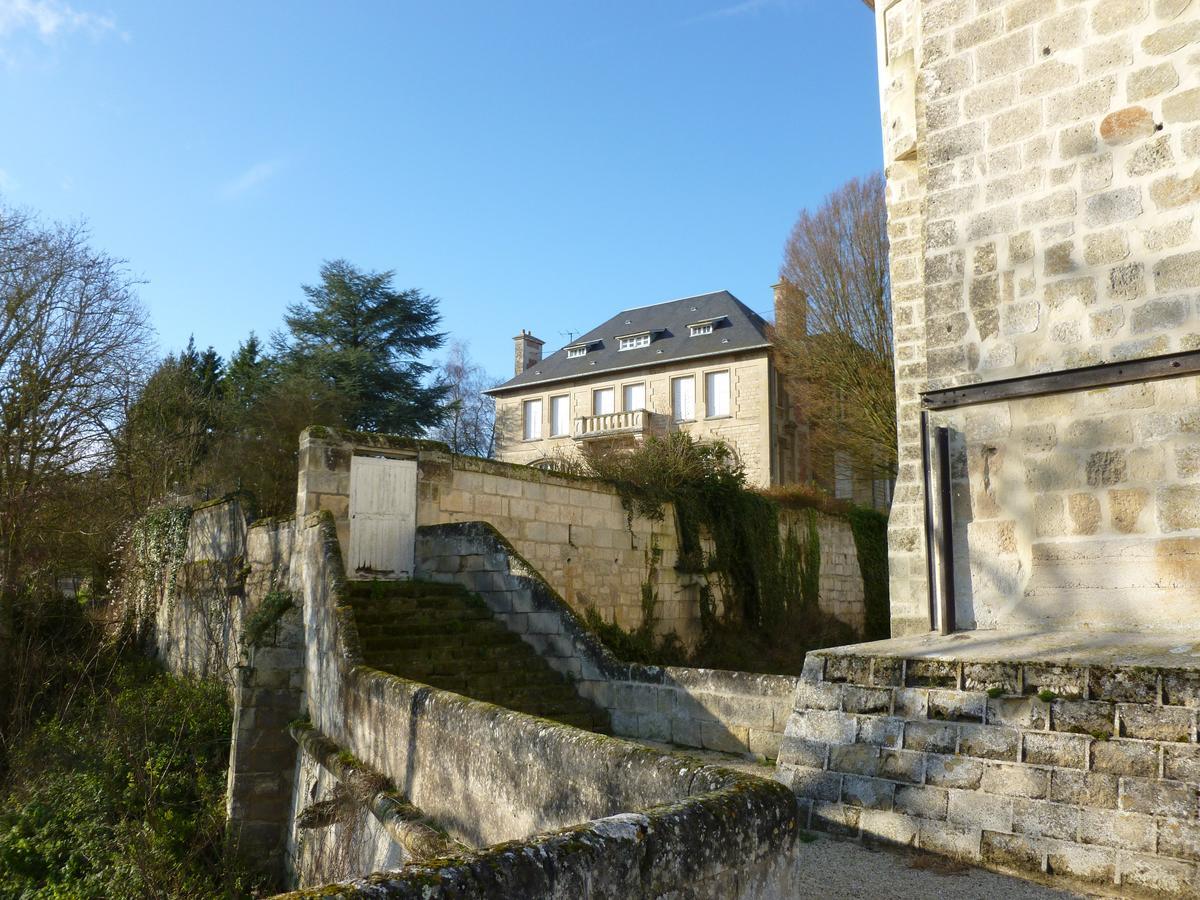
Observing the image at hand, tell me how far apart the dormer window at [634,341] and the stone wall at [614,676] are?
2098 cm

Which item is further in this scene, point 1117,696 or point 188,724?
point 188,724

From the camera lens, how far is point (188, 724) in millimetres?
10875

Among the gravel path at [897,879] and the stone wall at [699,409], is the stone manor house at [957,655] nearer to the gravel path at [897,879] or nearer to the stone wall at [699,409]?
the gravel path at [897,879]

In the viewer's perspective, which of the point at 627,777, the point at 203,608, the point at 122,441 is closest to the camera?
the point at 627,777

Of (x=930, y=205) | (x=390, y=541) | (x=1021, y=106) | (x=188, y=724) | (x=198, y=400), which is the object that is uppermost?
(x=198, y=400)

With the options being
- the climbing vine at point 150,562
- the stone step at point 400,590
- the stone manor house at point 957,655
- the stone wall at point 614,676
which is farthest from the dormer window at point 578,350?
the stone manor house at point 957,655

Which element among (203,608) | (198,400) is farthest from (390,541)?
(198,400)

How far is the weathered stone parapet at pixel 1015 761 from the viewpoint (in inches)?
129


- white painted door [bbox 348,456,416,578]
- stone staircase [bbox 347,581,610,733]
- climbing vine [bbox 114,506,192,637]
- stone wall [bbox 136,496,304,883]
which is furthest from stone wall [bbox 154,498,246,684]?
stone staircase [bbox 347,581,610,733]

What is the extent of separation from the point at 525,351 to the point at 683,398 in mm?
10014

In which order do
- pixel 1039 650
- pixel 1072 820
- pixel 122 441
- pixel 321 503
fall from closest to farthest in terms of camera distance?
pixel 1072 820
pixel 1039 650
pixel 321 503
pixel 122 441

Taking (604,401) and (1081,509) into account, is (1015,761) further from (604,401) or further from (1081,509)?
(604,401)

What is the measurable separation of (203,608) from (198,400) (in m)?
9.46

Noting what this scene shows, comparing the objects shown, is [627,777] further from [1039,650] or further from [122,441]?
[122,441]
